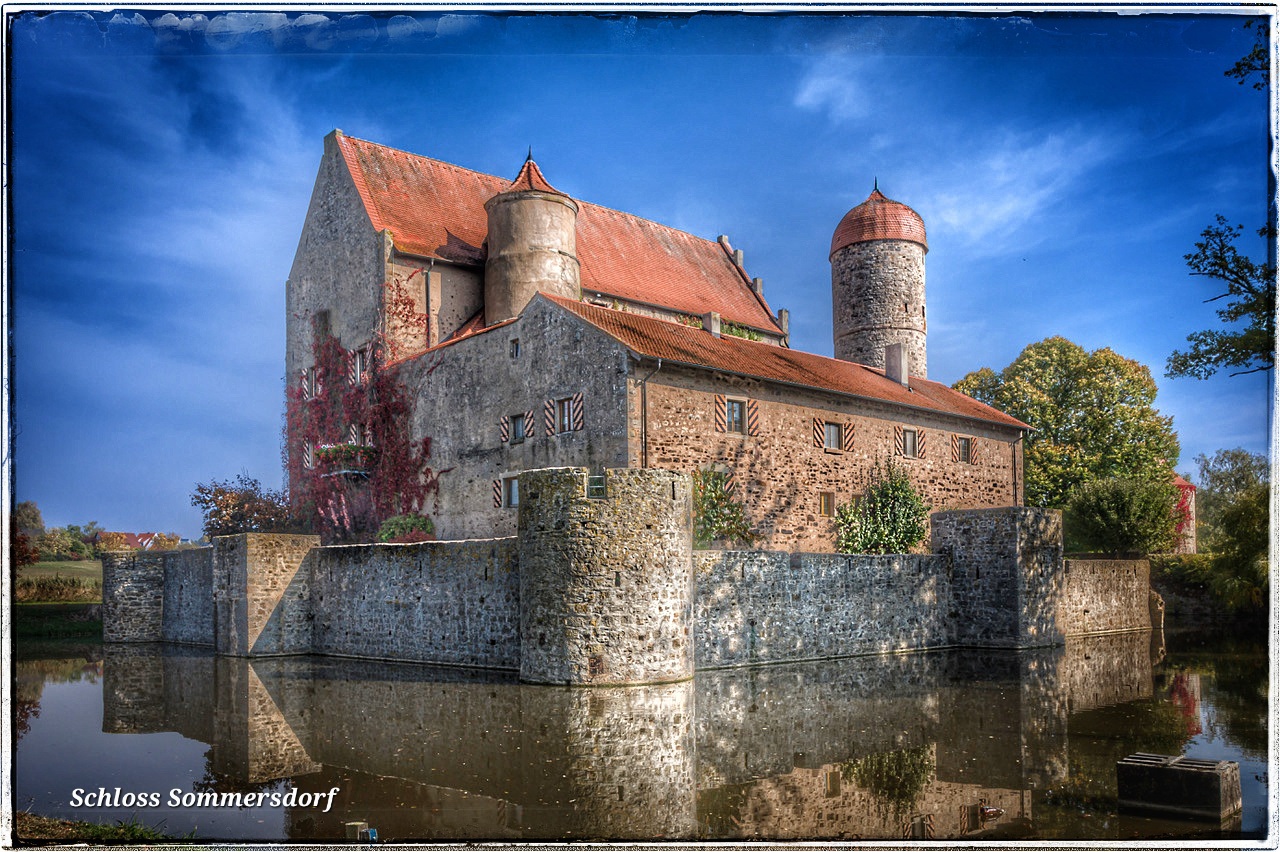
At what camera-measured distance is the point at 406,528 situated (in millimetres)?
28281

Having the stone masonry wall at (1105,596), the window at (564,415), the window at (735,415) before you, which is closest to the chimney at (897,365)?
the stone masonry wall at (1105,596)

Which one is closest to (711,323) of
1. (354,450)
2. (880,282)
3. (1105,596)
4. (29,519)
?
(354,450)

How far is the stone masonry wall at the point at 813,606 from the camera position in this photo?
59.9 feet

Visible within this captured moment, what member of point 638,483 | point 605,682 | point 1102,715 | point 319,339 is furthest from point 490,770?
point 319,339

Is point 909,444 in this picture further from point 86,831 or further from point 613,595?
point 86,831

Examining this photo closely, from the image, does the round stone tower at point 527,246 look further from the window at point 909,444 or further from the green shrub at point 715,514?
the window at point 909,444

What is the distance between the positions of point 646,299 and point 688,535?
56.9ft

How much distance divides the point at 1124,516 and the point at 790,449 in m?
16.1

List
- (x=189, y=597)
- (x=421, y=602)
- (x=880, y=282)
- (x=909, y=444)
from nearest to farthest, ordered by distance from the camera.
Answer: (x=421, y=602), (x=189, y=597), (x=909, y=444), (x=880, y=282)

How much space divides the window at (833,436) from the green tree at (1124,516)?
13.7 metres

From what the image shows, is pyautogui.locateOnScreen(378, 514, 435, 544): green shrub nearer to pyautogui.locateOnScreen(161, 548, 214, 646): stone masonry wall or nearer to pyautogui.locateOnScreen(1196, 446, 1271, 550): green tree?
pyautogui.locateOnScreen(161, 548, 214, 646): stone masonry wall

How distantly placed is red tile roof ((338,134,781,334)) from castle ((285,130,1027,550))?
8 centimetres

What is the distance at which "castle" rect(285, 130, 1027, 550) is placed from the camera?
78.9 feet

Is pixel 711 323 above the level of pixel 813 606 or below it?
above
